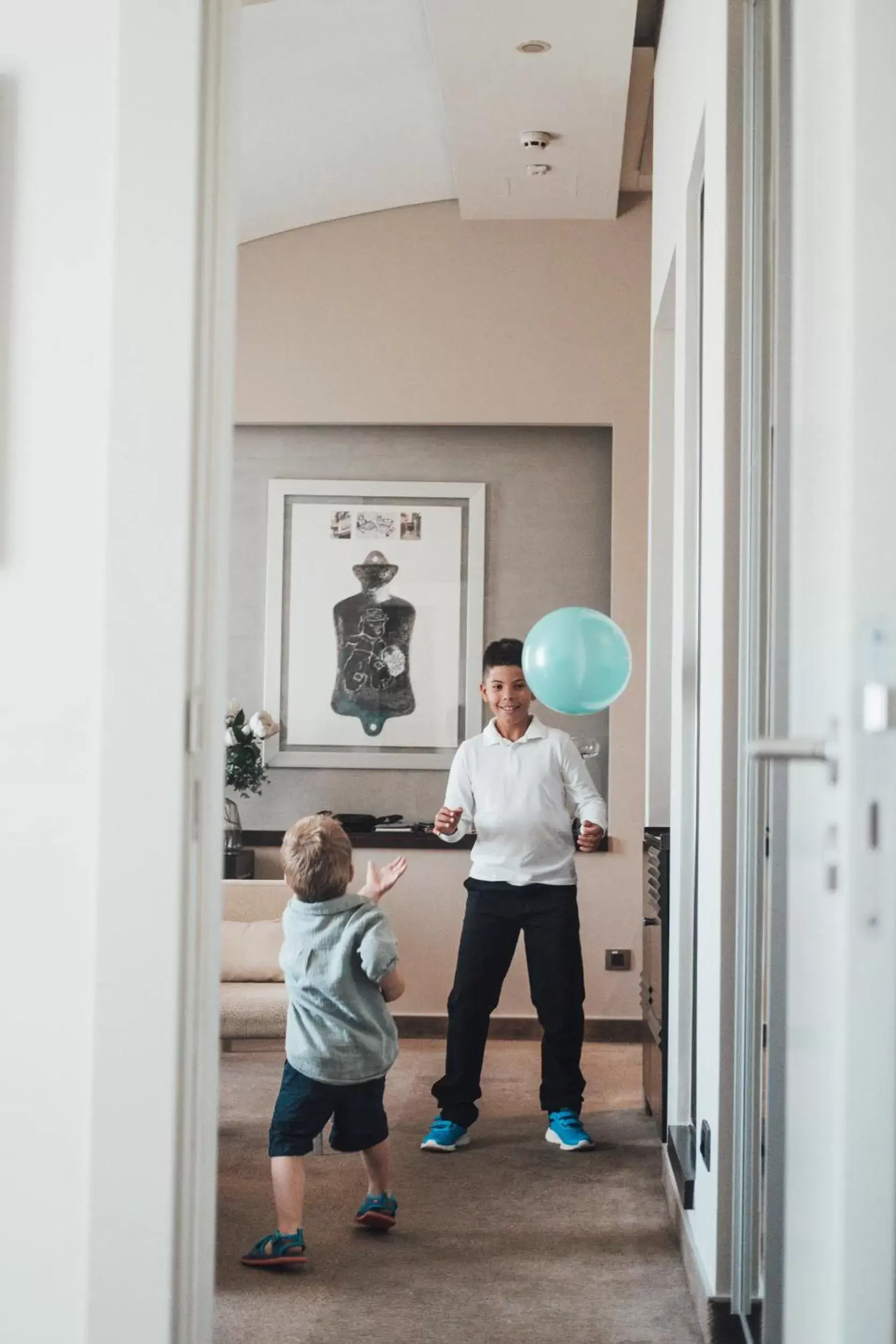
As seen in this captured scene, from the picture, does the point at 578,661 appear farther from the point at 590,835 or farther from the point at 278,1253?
the point at 278,1253

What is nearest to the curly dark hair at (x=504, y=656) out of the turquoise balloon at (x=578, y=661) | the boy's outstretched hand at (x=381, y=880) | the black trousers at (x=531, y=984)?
the turquoise balloon at (x=578, y=661)

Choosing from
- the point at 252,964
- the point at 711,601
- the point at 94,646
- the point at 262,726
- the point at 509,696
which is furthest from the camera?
the point at 262,726

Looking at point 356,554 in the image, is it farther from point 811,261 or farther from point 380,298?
point 811,261

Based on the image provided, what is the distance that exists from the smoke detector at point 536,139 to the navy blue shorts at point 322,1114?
9.79ft

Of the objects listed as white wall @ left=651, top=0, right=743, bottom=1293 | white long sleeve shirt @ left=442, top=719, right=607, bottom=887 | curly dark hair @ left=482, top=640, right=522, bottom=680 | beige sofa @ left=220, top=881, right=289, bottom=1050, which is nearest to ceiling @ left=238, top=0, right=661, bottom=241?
white wall @ left=651, top=0, right=743, bottom=1293

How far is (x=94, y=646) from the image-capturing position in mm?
1592

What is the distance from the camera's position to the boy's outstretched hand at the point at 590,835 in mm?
3654

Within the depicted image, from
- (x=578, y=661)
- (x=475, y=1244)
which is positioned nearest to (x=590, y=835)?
(x=578, y=661)

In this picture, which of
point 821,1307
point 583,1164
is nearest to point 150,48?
point 821,1307

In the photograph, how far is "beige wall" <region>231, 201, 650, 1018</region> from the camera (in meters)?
4.95

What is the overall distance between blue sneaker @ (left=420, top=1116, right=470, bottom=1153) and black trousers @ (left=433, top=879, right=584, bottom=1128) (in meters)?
0.04

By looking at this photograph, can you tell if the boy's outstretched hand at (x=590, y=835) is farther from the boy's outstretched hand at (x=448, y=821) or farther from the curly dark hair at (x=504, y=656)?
the curly dark hair at (x=504, y=656)

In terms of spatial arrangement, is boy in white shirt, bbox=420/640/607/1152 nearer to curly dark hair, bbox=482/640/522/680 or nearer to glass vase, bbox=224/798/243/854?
curly dark hair, bbox=482/640/522/680

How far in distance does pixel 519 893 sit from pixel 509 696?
57cm
